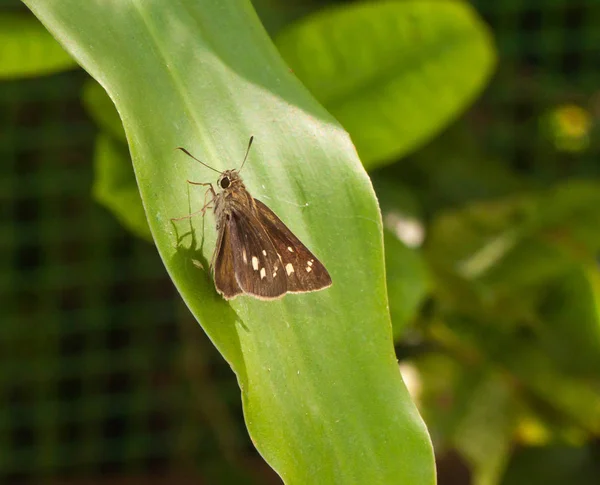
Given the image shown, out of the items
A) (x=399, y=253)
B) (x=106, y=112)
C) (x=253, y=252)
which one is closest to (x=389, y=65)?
(x=399, y=253)

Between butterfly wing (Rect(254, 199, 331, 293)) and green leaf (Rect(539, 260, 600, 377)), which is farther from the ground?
butterfly wing (Rect(254, 199, 331, 293))

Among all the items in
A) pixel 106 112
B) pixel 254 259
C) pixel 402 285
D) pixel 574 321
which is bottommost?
pixel 574 321

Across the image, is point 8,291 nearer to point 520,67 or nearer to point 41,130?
point 41,130

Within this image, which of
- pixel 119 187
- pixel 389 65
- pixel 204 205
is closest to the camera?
pixel 204 205

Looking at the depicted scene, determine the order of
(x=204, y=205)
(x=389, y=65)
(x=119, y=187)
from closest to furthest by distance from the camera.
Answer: (x=204, y=205) < (x=119, y=187) < (x=389, y=65)

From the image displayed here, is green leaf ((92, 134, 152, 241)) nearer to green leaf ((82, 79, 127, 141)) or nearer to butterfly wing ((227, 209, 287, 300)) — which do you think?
green leaf ((82, 79, 127, 141))

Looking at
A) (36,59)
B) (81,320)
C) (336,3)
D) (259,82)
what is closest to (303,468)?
(259,82)

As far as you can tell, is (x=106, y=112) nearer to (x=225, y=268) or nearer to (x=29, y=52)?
(x=29, y=52)

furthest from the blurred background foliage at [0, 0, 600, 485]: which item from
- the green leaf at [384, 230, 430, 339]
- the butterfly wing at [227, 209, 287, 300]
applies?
the butterfly wing at [227, 209, 287, 300]
